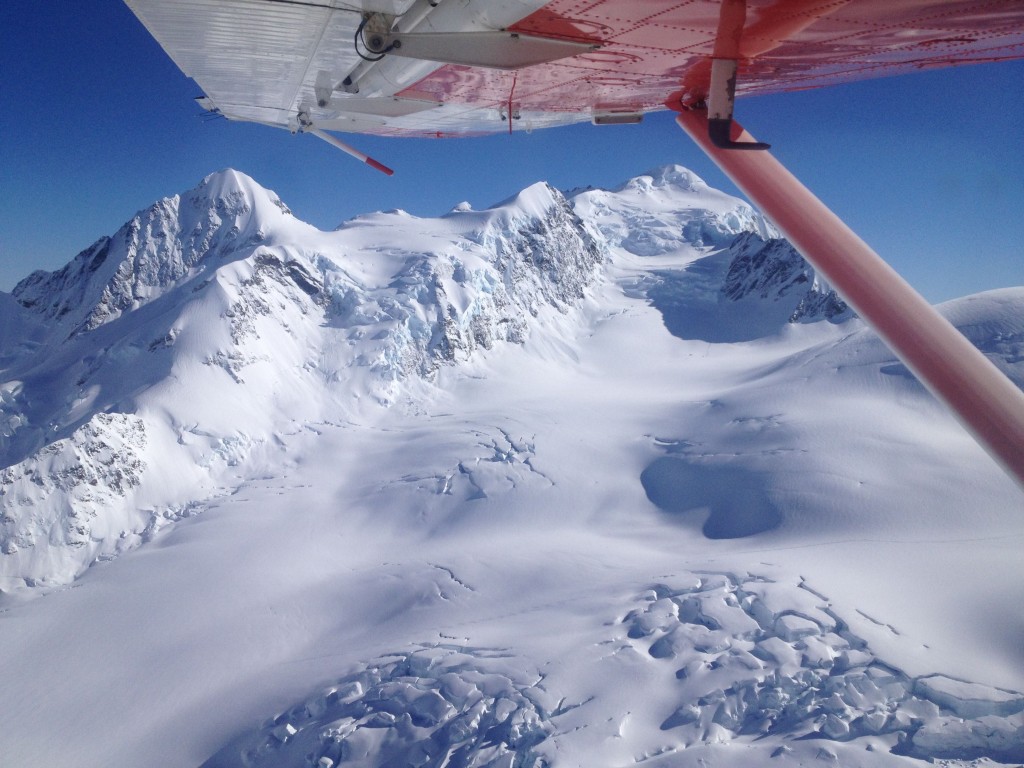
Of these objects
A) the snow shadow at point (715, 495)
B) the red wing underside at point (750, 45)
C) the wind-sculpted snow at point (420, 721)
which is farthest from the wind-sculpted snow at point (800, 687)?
the red wing underside at point (750, 45)

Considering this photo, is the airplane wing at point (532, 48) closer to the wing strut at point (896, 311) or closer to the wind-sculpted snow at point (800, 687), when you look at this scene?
the wing strut at point (896, 311)

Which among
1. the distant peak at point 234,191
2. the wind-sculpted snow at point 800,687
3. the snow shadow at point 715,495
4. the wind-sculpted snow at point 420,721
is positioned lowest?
the wind-sculpted snow at point 420,721

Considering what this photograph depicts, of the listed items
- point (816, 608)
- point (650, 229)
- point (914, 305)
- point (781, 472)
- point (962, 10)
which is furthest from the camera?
point (650, 229)

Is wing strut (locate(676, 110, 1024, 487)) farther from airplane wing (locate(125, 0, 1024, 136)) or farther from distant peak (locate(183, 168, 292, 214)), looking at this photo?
distant peak (locate(183, 168, 292, 214))

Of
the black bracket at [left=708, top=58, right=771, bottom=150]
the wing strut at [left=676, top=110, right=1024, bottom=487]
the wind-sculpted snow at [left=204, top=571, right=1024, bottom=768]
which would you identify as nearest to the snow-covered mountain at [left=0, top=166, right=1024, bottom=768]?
the wind-sculpted snow at [left=204, top=571, right=1024, bottom=768]

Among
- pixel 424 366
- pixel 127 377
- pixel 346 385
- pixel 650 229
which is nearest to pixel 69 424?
pixel 127 377

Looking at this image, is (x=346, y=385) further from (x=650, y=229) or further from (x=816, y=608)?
(x=650, y=229)
